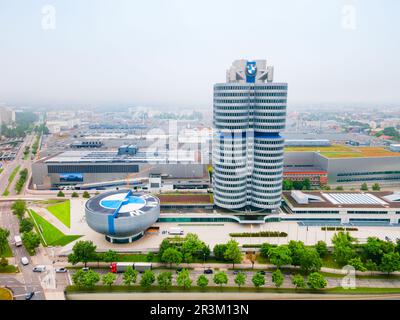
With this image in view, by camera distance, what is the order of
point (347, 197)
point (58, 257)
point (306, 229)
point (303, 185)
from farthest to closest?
point (303, 185) → point (347, 197) → point (306, 229) → point (58, 257)

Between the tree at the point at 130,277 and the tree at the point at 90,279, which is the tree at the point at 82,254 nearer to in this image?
the tree at the point at 90,279

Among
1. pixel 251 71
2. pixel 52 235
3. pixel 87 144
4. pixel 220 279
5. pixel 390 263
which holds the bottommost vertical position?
pixel 52 235

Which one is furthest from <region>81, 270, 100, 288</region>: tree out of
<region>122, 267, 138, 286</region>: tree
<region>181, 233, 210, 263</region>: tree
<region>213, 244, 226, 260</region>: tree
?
<region>213, 244, 226, 260</region>: tree

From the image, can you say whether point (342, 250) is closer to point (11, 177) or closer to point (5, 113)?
point (5, 113)

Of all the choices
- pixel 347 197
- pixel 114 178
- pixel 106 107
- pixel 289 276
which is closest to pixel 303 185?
pixel 347 197

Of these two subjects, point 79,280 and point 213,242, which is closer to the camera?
point 79,280

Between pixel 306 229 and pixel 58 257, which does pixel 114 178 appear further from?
pixel 306 229

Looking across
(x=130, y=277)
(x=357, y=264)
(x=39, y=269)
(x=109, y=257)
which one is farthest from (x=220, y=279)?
(x=39, y=269)
